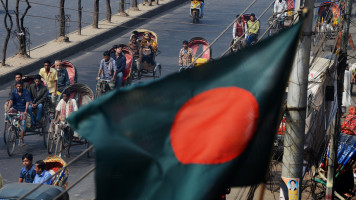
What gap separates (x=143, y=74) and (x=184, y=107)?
16.1m

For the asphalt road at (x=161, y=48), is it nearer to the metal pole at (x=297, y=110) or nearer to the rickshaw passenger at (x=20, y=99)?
the rickshaw passenger at (x=20, y=99)

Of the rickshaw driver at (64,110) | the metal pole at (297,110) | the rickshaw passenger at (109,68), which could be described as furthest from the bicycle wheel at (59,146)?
the metal pole at (297,110)

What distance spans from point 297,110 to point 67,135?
312 inches

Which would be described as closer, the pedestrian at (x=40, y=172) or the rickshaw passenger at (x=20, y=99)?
the pedestrian at (x=40, y=172)

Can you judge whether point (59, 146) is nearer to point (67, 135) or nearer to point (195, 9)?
point (67, 135)

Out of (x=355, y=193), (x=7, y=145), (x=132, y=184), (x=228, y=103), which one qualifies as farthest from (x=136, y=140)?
(x=7, y=145)

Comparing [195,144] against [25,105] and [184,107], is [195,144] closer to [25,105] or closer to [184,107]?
[184,107]

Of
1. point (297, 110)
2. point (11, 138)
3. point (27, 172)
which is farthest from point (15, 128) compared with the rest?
point (297, 110)

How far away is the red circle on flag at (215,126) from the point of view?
4.79 metres

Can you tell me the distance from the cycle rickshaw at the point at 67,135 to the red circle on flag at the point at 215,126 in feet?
31.5

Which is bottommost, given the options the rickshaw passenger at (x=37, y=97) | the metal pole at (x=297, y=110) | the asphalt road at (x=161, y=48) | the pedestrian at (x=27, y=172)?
the asphalt road at (x=161, y=48)

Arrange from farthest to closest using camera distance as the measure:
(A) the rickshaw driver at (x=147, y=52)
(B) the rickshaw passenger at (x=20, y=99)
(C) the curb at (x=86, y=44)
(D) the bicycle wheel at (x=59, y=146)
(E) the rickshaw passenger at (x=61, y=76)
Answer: (C) the curb at (x=86, y=44) → (A) the rickshaw driver at (x=147, y=52) → (E) the rickshaw passenger at (x=61, y=76) → (B) the rickshaw passenger at (x=20, y=99) → (D) the bicycle wheel at (x=59, y=146)

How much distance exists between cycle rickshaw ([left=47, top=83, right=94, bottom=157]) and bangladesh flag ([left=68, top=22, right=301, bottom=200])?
31.4ft

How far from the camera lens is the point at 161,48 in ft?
84.7
